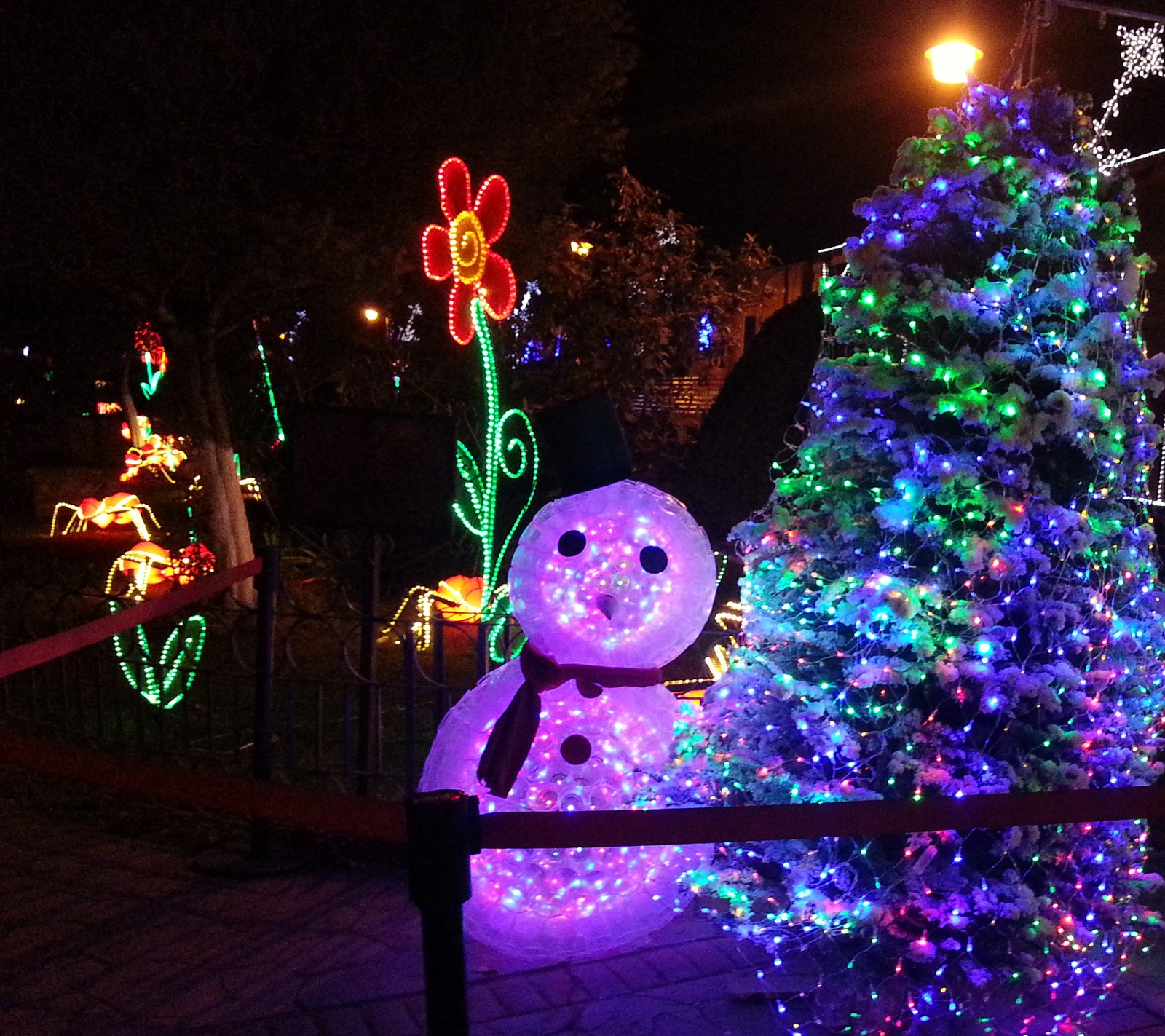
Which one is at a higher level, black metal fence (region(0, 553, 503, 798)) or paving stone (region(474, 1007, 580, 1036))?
black metal fence (region(0, 553, 503, 798))

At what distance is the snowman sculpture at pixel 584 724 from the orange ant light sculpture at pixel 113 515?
9.40 metres

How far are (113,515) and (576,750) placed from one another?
13031 mm

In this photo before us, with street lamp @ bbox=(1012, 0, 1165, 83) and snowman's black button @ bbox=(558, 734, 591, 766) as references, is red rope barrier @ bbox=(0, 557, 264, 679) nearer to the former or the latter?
snowman's black button @ bbox=(558, 734, 591, 766)

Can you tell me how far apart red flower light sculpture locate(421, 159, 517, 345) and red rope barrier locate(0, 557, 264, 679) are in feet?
10.1

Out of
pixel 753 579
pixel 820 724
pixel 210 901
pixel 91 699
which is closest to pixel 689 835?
pixel 820 724

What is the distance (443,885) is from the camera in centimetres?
A: 210

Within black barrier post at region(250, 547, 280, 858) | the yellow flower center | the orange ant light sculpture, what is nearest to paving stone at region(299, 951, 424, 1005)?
black barrier post at region(250, 547, 280, 858)

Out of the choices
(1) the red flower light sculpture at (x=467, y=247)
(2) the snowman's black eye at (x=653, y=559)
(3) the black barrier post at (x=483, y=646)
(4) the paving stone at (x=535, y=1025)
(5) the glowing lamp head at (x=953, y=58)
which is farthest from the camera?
(1) the red flower light sculpture at (x=467, y=247)

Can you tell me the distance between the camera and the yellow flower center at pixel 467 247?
22.9 feet

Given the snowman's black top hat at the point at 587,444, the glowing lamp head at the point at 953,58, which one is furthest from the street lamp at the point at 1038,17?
the snowman's black top hat at the point at 587,444

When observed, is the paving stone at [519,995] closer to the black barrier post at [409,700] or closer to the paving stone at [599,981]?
the paving stone at [599,981]

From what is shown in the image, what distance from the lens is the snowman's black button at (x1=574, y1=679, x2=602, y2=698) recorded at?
3510 mm

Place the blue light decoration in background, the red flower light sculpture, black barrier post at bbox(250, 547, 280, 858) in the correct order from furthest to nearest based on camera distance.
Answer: the blue light decoration in background
the red flower light sculpture
black barrier post at bbox(250, 547, 280, 858)

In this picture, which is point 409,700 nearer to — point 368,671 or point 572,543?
point 368,671
